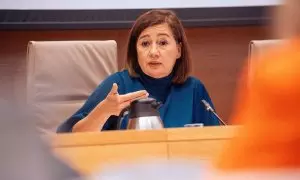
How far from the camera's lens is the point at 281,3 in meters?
0.38

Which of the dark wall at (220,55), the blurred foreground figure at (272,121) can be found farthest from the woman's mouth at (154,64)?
the blurred foreground figure at (272,121)

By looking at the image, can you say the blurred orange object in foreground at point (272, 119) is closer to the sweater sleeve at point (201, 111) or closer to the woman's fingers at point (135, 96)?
the woman's fingers at point (135, 96)

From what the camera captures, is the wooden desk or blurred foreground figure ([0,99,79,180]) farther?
the wooden desk

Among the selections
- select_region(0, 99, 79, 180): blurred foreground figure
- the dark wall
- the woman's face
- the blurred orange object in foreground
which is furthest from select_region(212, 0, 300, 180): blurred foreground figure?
the dark wall

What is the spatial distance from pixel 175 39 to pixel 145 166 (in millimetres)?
1751

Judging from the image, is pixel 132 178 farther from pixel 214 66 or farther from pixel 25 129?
pixel 214 66

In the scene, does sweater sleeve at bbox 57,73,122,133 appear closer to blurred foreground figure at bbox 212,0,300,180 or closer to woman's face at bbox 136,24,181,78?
woman's face at bbox 136,24,181,78

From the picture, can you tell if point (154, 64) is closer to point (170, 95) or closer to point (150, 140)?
point (170, 95)

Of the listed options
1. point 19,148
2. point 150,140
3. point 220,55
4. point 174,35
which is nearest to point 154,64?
point 174,35

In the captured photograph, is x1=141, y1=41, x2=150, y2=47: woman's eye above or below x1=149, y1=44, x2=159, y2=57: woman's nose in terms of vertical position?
above

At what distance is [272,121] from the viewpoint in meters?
0.33

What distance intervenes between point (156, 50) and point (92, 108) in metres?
0.37

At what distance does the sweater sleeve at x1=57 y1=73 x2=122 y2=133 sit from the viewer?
168cm

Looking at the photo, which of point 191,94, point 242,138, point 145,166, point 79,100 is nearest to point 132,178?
point 145,166
